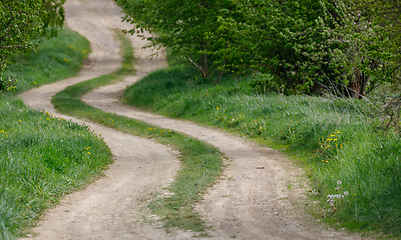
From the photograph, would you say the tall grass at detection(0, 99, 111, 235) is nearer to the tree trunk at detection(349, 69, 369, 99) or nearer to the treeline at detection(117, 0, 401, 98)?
the treeline at detection(117, 0, 401, 98)

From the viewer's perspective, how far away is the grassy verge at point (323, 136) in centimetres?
551

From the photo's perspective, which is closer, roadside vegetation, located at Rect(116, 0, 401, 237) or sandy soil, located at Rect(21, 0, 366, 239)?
sandy soil, located at Rect(21, 0, 366, 239)

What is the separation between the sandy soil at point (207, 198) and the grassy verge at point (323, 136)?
1.51 ft

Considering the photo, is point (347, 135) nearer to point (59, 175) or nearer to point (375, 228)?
point (375, 228)

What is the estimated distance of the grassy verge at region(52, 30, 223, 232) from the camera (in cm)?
581

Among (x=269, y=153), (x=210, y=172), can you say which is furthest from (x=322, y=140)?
(x=210, y=172)

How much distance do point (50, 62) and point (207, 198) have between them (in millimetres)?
23859

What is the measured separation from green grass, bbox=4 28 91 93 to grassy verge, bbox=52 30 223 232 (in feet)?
21.2

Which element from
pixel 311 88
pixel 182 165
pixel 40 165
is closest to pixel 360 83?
pixel 311 88

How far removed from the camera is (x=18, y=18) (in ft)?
34.3

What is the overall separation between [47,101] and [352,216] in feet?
55.8

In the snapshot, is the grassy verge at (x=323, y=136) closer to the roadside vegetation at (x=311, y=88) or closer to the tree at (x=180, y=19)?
the roadside vegetation at (x=311, y=88)

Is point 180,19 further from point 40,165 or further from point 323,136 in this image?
point 40,165

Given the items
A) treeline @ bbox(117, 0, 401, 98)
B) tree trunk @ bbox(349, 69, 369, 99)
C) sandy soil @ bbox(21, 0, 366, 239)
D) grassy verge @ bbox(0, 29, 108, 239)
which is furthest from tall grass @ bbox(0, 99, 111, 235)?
tree trunk @ bbox(349, 69, 369, 99)
